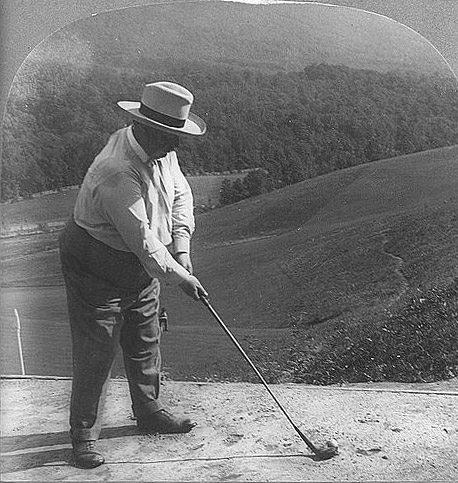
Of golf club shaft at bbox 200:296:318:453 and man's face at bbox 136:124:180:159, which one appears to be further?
golf club shaft at bbox 200:296:318:453

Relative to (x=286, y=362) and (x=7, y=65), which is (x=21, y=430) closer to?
(x=286, y=362)

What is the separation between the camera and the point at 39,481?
2303 mm

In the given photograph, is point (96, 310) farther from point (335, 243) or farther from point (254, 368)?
point (335, 243)

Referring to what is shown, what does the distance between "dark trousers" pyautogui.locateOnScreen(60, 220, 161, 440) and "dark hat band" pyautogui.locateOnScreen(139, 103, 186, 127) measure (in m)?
0.34

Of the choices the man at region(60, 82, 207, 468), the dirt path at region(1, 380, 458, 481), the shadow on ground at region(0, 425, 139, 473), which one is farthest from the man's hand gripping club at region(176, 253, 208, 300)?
the shadow on ground at region(0, 425, 139, 473)

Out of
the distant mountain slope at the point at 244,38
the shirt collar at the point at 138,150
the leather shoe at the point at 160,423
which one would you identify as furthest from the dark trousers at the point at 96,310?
the distant mountain slope at the point at 244,38

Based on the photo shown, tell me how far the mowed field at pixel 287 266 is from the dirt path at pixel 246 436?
3.0 inches

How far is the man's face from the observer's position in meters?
2.30

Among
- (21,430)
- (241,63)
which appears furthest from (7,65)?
(21,430)

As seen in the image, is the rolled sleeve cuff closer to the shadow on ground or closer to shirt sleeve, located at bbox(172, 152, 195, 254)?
shirt sleeve, located at bbox(172, 152, 195, 254)

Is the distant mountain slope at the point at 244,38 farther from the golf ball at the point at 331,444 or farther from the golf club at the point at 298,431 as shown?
the golf ball at the point at 331,444

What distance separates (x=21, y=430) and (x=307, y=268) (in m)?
0.88

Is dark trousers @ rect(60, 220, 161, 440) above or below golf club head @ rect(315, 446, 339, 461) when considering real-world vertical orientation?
above

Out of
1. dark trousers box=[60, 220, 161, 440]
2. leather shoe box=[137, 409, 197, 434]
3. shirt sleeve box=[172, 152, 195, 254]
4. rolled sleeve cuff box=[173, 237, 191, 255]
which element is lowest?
leather shoe box=[137, 409, 197, 434]
